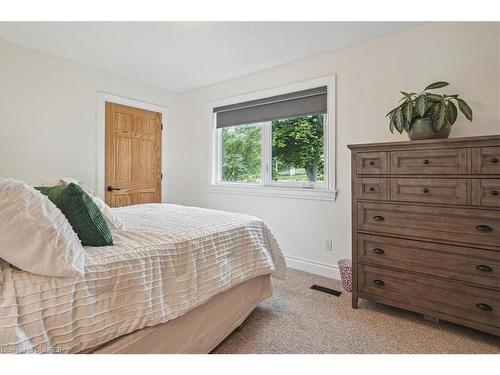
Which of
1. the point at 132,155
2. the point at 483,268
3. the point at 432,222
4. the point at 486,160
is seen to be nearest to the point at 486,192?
the point at 486,160

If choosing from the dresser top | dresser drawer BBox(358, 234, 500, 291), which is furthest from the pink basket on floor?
the dresser top

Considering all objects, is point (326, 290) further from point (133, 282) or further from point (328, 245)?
point (133, 282)

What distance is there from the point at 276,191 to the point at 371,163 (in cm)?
131

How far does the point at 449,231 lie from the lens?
5.61 ft

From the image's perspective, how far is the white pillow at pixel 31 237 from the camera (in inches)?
35.2

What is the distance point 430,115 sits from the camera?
1.87 m

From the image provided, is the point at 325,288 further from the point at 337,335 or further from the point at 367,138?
the point at 367,138

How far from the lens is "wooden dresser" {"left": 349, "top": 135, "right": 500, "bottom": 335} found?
1.60 m

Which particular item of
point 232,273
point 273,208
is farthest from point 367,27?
point 232,273

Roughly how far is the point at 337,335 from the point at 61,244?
168 cm

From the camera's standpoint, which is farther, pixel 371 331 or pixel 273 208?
pixel 273 208

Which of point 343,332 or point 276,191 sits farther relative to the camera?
point 276,191

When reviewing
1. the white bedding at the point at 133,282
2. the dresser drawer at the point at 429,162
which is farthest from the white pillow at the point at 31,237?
the dresser drawer at the point at 429,162

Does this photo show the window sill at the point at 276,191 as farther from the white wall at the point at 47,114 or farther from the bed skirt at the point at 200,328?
the white wall at the point at 47,114
